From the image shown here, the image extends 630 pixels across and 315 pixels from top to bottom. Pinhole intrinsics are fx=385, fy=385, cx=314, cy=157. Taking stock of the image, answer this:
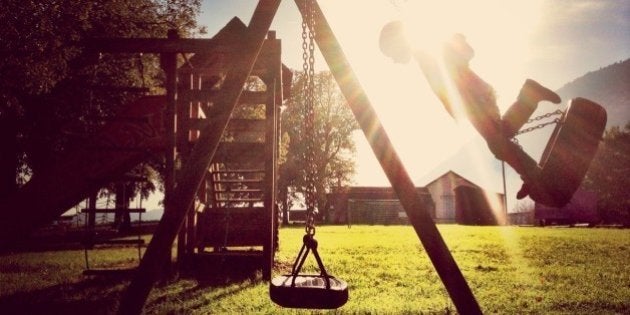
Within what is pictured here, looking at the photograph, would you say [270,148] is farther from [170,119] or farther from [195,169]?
[195,169]

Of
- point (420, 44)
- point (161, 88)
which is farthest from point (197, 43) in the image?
point (161, 88)

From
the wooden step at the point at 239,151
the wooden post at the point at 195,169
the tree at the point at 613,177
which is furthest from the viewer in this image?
the tree at the point at 613,177

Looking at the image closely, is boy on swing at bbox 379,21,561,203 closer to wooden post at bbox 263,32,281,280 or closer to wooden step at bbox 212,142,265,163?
wooden post at bbox 263,32,281,280

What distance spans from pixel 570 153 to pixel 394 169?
5.32 ft

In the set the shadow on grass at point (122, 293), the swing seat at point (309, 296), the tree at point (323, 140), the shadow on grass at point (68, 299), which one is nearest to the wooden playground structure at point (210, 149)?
the shadow on grass at point (122, 293)

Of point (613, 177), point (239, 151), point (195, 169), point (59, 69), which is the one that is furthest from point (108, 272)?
point (613, 177)

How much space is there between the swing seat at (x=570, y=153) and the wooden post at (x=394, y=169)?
3.73 feet

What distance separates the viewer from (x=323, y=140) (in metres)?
46.2

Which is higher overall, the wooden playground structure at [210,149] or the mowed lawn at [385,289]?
the wooden playground structure at [210,149]

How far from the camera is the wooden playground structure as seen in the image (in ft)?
9.27

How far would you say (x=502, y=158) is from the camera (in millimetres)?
3248

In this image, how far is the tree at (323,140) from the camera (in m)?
44.8

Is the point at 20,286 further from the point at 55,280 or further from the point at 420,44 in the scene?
the point at 420,44

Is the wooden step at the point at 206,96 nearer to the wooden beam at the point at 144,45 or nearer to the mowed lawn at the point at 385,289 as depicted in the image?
the wooden beam at the point at 144,45
